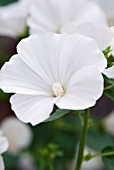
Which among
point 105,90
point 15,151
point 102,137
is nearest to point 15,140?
point 15,151

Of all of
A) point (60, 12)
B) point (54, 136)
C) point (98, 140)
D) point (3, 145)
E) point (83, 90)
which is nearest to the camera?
point (83, 90)

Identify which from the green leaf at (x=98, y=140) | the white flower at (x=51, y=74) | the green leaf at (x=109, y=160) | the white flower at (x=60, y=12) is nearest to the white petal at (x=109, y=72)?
the white flower at (x=51, y=74)

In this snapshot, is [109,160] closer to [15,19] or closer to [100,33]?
[100,33]

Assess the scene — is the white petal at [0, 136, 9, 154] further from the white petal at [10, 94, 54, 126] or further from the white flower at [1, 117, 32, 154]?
the white flower at [1, 117, 32, 154]

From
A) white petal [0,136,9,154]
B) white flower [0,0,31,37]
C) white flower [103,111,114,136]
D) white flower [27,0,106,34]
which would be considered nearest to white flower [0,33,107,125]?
white petal [0,136,9,154]

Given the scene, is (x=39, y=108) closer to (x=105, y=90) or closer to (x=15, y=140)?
(x=105, y=90)

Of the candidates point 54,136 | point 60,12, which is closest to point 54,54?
point 60,12
